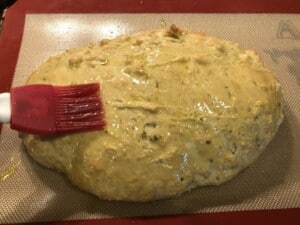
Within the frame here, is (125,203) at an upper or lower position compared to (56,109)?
lower

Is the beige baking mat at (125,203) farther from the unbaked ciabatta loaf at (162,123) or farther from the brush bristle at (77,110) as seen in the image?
the brush bristle at (77,110)

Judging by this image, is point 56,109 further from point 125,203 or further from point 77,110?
point 125,203

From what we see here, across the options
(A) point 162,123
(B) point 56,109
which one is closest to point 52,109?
(B) point 56,109

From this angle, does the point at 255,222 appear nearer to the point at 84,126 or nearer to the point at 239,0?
the point at 84,126

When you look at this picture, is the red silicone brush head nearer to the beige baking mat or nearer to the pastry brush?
the pastry brush

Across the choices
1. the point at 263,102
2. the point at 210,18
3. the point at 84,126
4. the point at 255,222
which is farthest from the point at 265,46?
the point at 84,126

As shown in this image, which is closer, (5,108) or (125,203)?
(5,108)

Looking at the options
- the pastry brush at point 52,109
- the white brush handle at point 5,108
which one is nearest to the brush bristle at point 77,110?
the pastry brush at point 52,109
